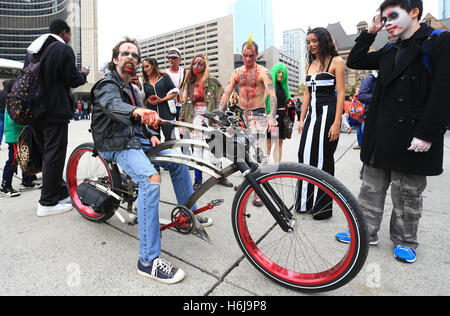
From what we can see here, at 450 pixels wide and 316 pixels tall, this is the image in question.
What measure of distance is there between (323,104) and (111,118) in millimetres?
2200

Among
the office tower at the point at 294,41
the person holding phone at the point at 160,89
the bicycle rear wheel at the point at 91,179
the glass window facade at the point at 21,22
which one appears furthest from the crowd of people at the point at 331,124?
the glass window facade at the point at 21,22

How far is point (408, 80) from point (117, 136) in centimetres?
240

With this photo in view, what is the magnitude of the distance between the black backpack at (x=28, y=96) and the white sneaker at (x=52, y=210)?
3.46 feet

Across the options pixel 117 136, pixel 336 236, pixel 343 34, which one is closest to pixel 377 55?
pixel 336 236

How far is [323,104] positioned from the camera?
301cm

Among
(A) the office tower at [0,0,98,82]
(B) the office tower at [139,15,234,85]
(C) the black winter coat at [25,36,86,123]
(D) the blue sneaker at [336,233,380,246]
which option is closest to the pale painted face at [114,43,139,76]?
(C) the black winter coat at [25,36,86,123]

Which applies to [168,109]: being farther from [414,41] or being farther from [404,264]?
[404,264]

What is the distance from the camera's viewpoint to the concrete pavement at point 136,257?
1876 millimetres

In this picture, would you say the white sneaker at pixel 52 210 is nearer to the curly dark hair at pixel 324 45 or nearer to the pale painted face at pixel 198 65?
the pale painted face at pixel 198 65

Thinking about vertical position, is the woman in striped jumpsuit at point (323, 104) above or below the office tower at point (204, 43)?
below

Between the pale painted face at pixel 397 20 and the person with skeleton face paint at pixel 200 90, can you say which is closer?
the pale painted face at pixel 397 20
